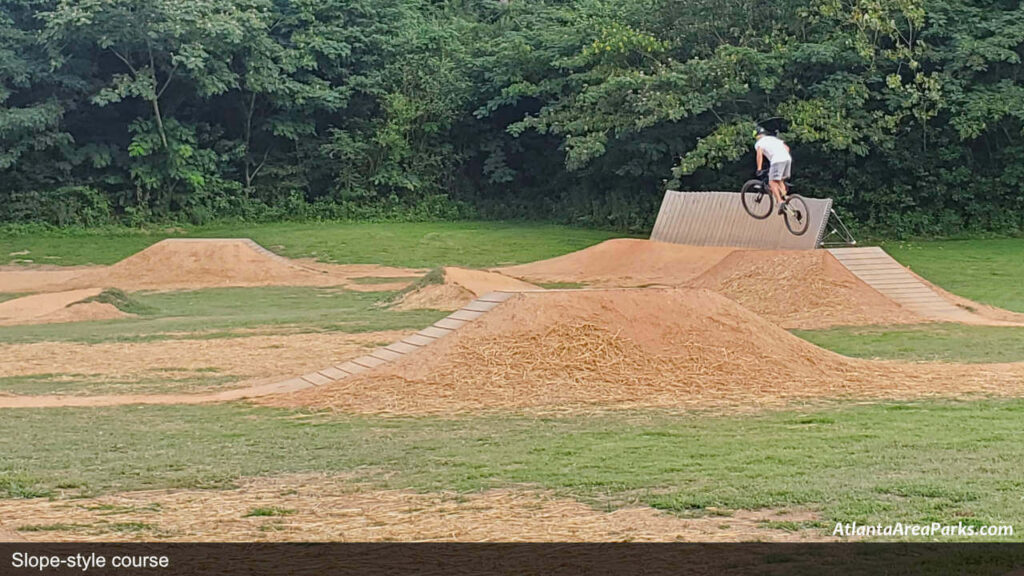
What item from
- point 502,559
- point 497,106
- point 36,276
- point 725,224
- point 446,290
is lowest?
point 36,276

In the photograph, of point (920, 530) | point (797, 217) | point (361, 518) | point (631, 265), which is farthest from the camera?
point (631, 265)

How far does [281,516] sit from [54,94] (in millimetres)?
29649

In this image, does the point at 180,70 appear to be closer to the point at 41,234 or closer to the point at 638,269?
the point at 41,234

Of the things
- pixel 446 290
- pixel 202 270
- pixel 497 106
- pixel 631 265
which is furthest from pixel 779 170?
pixel 497 106

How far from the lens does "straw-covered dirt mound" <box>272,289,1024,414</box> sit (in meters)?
11.6

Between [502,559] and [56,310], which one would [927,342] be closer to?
[502,559]

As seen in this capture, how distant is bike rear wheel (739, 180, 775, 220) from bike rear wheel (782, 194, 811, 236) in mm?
331

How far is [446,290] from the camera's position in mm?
20875

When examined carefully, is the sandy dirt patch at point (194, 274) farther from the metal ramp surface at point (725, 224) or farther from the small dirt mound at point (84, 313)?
the metal ramp surface at point (725, 224)

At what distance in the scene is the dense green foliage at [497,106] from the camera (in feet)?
95.6

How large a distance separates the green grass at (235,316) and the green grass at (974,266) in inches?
363

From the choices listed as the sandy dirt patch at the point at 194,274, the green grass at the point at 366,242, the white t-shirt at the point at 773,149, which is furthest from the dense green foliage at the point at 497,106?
the white t-shirt at the point at 773,149

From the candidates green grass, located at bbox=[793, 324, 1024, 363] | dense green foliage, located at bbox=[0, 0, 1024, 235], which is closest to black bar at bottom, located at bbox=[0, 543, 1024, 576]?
green grass, located at bbox=[793, 324, 1024, 363]

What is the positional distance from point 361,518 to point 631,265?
58.3 feet
